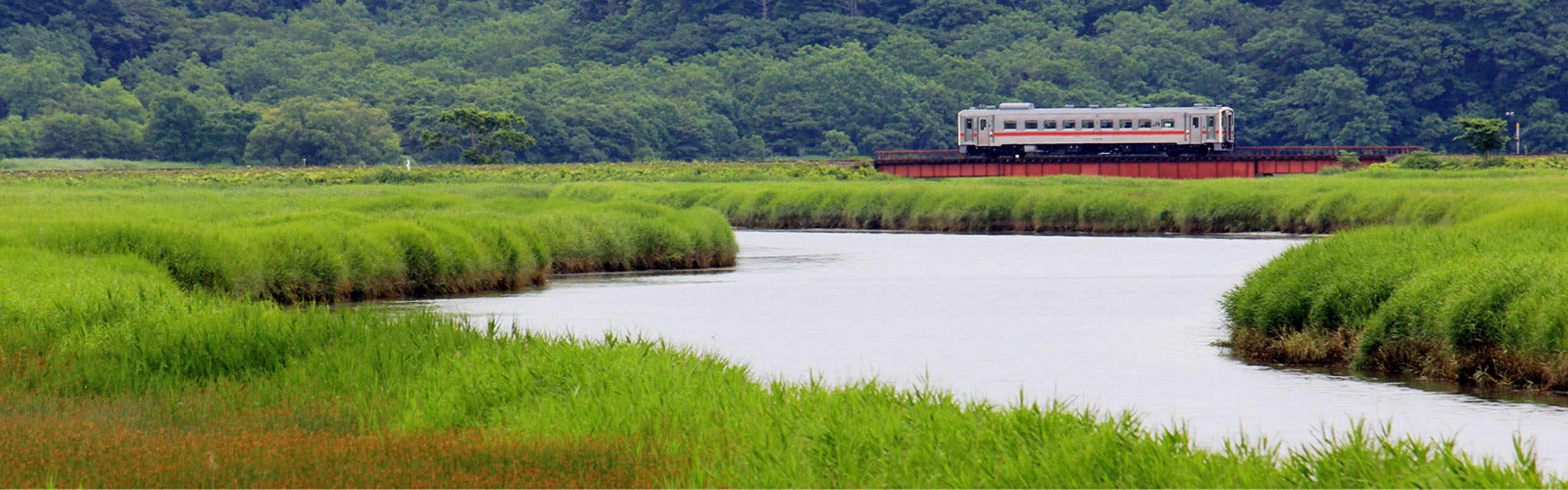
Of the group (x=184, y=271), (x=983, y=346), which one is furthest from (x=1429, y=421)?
(x=184, y=271)

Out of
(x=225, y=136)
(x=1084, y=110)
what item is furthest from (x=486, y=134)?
(x=1084, y=110)

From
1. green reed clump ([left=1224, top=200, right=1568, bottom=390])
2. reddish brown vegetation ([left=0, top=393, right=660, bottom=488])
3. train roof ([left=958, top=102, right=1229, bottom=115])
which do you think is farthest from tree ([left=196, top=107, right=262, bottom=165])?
reddish brown vegetation ([left=0, top=393, right=660, bottom=488])

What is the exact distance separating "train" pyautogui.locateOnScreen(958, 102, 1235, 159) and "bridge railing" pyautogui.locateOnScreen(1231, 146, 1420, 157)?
5.77ft

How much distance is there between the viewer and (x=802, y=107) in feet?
395

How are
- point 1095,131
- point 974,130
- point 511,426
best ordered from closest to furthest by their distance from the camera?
point 511,426 → point 1095,131 → point 974,130

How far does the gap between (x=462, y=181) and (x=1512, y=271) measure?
59204mm

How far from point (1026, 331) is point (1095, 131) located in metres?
52.3

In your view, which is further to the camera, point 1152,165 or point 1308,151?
point 1308,151

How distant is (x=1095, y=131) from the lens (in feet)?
240

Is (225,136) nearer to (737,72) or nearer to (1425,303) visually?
(737,72)

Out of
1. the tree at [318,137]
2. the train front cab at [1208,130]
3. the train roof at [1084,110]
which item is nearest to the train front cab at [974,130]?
the train roof at [1084,110]

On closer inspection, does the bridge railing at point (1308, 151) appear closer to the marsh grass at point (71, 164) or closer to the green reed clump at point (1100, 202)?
the green reed clump at point (1100, 202)

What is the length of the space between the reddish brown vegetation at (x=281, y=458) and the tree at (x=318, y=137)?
3596 inches

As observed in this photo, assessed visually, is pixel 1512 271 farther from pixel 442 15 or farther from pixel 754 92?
pixel 442 15
